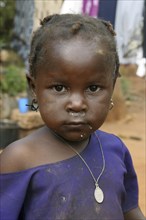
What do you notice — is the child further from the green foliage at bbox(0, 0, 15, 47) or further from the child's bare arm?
the green foliage at bbox(0, 0, 15, 47)

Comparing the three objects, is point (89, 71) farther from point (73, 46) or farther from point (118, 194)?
point (118, 194)

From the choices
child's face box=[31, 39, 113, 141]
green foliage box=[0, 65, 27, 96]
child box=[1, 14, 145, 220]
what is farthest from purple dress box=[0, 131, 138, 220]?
green foliage box=[0, 65, 27, 96]

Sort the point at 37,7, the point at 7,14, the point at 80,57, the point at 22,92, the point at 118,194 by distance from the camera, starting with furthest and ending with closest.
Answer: the point at 7,14
the point at 22,92
the point at 37,7
the point at 118,194
the point at 80,57

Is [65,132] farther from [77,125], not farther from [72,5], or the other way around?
[72,5]

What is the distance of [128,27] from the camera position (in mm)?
6387

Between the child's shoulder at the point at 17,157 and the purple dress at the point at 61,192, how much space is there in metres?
0.02

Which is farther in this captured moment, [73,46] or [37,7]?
[37,7]

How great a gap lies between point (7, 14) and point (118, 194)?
11787mm

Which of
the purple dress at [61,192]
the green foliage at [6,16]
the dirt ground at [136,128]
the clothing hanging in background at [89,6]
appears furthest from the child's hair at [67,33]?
the green foliage at [6,16]

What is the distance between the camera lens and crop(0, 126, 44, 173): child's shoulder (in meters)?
1.47

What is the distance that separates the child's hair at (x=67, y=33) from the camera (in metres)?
1.47

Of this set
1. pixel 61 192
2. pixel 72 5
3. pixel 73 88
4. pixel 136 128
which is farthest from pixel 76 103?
pixel 136 128

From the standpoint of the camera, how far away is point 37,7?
6891 mm

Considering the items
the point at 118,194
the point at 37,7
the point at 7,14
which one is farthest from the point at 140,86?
the point at 118,194
